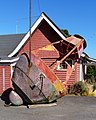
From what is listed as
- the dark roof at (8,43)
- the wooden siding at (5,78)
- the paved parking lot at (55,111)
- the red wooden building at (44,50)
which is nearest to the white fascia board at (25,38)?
the red wooden building at (44,50)

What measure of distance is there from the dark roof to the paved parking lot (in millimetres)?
6385

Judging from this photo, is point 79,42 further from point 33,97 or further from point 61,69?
point 33,97

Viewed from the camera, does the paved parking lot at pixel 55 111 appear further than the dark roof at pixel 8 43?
No

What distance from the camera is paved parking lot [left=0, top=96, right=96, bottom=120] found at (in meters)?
13.0

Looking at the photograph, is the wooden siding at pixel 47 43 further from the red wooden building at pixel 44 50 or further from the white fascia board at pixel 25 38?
the white fascia board at pixel 25 38

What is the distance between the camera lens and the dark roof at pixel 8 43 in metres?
23.3

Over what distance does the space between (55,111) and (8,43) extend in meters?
11.7

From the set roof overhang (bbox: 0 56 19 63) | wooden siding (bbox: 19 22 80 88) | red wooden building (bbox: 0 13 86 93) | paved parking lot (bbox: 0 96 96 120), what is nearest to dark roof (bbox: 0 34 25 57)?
red wooden building (bbox: 0 13 86 93)

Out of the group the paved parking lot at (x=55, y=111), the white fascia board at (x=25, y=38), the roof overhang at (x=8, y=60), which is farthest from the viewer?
the white fascia board at (x=25, y=38)

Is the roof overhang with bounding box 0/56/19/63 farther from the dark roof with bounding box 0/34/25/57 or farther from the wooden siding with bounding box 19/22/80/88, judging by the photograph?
the wooden siding with bounding box 19/22/80/88

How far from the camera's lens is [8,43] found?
25.2 meters

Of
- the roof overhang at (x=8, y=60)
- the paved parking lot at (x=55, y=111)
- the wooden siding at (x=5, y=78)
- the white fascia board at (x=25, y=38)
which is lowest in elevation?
the paved parking lot at (x=55, y=111)

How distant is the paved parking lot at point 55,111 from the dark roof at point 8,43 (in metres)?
6.39

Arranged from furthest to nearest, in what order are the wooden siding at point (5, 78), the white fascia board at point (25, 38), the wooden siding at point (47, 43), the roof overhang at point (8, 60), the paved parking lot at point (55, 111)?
the wooden siding at point (47, 43), the white fascia board at point (25, 38), the wooden siding at point (5, 78), the roof overhang at point (8, 60), the paved parking lot at point (55, 111)
